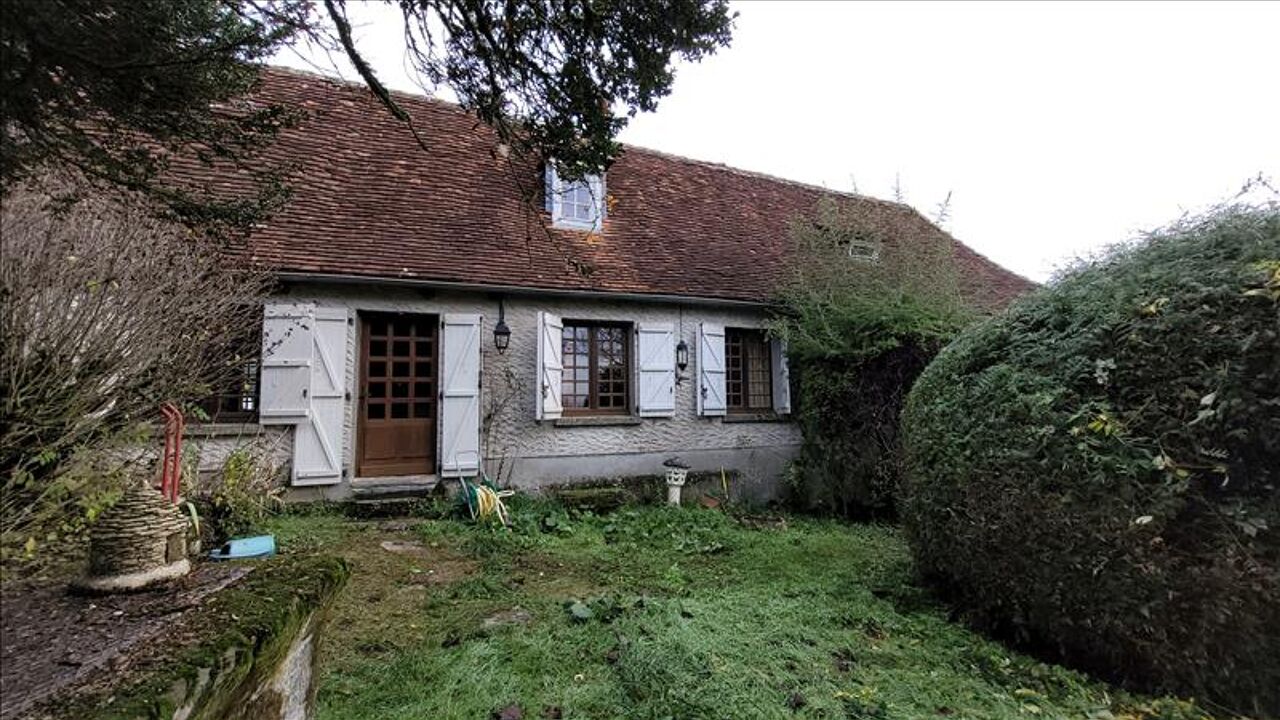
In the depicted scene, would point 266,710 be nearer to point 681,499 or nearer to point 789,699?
point 789,699

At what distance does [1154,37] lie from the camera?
18.3 feet

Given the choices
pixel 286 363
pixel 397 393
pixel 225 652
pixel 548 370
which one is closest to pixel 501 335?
pixel 548 370

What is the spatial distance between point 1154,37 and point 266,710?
8.68 m

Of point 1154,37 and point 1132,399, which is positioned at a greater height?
point 1154,37

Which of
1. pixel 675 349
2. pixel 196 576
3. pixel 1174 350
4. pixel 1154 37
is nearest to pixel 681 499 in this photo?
pixel 675 349

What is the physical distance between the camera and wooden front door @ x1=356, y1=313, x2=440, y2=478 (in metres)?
6.96

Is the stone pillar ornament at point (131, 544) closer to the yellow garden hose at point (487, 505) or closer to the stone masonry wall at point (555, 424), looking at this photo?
the yellow garden hose at point (487, 505)

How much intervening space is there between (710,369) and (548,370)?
262 centimetres

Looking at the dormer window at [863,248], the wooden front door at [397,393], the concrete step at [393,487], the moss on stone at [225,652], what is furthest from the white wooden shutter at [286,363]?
the dormer window at [863,248]

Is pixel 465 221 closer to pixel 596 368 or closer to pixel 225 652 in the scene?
pixel 596 368

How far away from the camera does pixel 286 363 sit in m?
6.37

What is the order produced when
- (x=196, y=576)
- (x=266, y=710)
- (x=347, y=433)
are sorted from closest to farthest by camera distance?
1. (x=266, y=710)
2. (x=196, y=576)
3. (x=347, y=433)

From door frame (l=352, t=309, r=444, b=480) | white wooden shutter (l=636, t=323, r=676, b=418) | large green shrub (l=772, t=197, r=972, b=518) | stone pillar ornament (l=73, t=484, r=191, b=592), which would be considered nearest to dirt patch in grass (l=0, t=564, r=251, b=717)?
stone pillar ornament (l=73, t=484, r=191, b=592)

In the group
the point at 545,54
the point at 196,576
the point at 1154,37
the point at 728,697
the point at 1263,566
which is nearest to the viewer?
the point at 196,576
